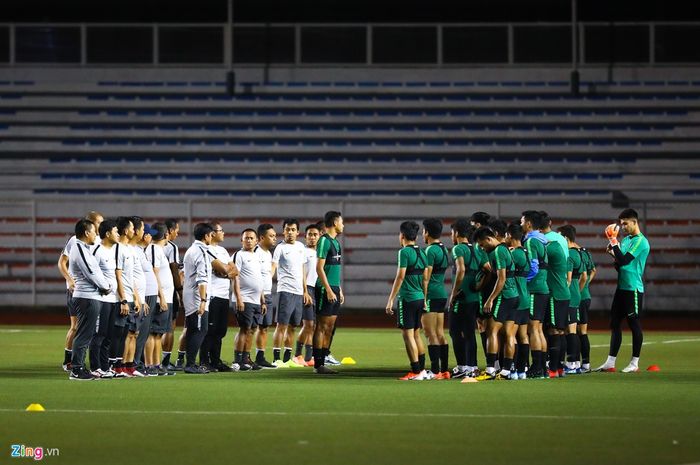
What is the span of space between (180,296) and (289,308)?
157cm

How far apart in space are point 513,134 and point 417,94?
2.95m

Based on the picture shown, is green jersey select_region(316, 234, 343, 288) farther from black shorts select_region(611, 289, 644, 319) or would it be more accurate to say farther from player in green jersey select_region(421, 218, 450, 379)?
black shorts select_region(611, 289, 644, 319)

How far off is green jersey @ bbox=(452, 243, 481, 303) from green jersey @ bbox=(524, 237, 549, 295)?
70 cm

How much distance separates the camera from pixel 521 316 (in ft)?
50.1

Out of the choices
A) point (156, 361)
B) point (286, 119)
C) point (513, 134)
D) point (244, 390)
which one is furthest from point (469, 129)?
point (244, 390)

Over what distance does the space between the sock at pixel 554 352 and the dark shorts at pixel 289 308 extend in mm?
4017

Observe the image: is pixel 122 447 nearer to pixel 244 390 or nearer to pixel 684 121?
pixel 244 390

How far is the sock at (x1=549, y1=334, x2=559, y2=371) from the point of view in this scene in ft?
51.9

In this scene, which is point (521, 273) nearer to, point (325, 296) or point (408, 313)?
point (408, 313)

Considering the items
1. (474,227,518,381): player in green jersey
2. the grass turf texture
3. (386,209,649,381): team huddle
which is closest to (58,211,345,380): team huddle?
the grass turf texture

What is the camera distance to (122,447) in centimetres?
947
